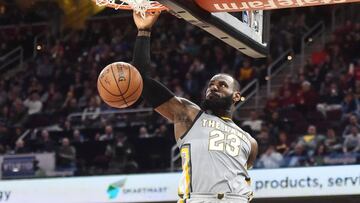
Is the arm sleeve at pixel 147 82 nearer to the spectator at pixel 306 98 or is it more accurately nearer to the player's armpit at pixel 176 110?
the player's armpit at pixel 176 110

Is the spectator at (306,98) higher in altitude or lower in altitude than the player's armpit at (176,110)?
lower

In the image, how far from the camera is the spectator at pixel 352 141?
484 inches

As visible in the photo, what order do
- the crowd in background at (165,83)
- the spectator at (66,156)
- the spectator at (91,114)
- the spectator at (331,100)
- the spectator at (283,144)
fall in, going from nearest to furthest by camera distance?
the spectator at (283,144), the crowd in background at (165,83), the spectator at (331,100), the spectator at (66,156), the spectator at (91,114)

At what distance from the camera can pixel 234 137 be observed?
212 inches

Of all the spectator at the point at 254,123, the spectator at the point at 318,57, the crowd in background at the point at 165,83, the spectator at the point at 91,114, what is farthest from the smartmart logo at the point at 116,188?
the spectator at the point at 318,57

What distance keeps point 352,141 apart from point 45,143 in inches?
222

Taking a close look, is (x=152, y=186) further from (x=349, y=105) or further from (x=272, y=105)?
(x=349, y=105)

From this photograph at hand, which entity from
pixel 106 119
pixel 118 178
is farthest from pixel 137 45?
pixel 106 119

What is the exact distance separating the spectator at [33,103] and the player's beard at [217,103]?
12.1 m

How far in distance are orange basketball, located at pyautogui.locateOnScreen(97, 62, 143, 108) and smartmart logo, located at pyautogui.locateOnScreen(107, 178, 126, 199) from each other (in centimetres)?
767

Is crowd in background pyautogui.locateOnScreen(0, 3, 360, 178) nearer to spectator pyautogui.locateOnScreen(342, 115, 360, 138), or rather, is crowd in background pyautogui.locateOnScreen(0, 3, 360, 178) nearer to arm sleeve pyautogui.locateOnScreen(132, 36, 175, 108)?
spectator pyautogui.locateOnScreen(342, 115, 360, 138)

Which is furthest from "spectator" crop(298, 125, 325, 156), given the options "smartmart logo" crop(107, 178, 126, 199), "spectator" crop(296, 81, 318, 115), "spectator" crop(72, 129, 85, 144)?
"spectator" crop(72, 129, 85, 144)

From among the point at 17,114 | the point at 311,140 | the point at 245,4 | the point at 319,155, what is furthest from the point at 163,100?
the point at 17,114

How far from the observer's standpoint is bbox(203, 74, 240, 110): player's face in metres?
5.38
